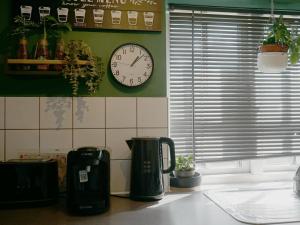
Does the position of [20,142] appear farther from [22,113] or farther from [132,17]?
[132,17]

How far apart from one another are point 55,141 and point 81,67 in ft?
1.37

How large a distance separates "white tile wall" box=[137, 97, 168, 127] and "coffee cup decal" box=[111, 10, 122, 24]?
0.44 meters

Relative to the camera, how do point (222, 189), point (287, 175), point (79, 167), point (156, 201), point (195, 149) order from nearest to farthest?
point (79, 167) → point (156, 201) → point (222, 189) → point (195, 149) → point (287, 175)

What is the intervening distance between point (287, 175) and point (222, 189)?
607 mm

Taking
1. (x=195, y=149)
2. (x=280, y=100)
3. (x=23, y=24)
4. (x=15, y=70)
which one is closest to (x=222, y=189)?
(x=195, y=149)

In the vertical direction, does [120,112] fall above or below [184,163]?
above

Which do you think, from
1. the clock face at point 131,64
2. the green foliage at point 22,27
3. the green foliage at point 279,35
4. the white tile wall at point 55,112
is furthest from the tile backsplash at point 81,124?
the green foliage at point 279,35

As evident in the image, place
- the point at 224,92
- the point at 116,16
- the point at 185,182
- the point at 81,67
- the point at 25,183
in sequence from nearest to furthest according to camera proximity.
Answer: the point at 25,183
the point at 81,67
the point at 116,16
the point at 185,182
the point at 224,92

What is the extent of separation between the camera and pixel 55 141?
167cm

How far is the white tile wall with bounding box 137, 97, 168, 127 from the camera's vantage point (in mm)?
1750

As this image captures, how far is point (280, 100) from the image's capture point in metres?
2.10

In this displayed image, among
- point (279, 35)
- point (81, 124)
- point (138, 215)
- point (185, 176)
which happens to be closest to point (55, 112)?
point (81, 124)

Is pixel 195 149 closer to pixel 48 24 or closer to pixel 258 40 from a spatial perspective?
pixel 258 40

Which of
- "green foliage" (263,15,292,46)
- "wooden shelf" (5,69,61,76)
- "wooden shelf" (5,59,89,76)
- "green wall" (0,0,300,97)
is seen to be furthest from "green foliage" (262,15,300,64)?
"wooden shelf" (5,69,61,76)
